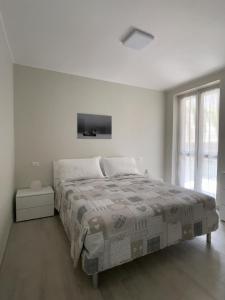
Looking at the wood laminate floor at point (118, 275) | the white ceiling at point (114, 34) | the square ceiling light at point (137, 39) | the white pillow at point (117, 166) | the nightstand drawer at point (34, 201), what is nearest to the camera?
the wood laminate floor at point (118, 275)

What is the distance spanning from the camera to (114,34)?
2.01m

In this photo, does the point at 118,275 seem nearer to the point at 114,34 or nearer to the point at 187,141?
the point at 114,34

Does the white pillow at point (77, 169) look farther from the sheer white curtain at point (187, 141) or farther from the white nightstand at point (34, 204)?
the sheer white curtain at point (187, 141)

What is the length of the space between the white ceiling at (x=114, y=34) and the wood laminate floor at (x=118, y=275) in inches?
98.6

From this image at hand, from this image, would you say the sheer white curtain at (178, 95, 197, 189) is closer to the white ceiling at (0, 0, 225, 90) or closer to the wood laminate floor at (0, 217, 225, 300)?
the white ceiling at (0, 0, 225, 90)

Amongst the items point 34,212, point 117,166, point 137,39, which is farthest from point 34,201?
point 137,39

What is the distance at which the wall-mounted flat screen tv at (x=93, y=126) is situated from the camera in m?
3.31

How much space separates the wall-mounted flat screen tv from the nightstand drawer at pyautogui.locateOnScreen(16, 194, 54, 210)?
125cm

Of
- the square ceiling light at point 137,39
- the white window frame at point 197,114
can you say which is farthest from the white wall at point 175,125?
the square ceiling light at point 137,39

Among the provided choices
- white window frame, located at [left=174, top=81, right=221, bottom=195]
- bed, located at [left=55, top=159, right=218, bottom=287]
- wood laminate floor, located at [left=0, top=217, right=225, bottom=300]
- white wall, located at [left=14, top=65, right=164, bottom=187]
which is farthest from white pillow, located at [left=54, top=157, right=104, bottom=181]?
white window frame, located at [left=174, top=81, right=221, bottom=195]

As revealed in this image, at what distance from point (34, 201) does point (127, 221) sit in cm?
175

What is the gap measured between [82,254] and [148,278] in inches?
25.6

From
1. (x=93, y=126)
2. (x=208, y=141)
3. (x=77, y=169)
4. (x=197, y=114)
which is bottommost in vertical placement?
(x=77, y=169)

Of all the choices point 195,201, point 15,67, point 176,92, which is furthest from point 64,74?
point 195,201
